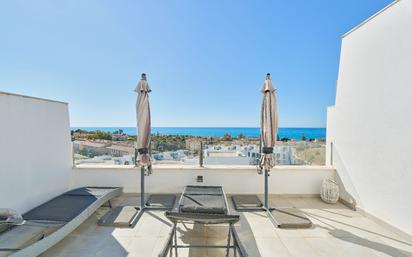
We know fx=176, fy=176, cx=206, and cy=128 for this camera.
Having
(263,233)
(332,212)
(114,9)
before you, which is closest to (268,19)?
(114,9)

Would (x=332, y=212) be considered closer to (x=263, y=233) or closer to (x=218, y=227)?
(x=263, y=233)

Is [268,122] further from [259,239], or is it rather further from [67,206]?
[67,206]

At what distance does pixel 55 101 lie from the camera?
3.81 metres

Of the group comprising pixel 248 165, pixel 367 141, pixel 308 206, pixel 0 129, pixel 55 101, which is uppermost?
pixel 55 101

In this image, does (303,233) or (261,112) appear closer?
(303,233)

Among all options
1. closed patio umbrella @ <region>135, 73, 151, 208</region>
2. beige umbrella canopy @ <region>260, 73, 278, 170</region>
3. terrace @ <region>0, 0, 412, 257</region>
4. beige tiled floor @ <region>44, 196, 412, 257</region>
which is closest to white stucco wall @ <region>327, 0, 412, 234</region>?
terrace @ <region>0, 0, 412, 257</region>

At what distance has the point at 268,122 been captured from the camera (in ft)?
11.2

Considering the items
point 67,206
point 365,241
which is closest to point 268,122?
point 365,241

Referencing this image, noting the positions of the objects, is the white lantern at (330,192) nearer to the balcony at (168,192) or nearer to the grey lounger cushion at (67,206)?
the balcony at (168,192)

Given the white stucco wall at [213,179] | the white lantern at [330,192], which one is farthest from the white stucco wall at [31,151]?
the white lantern at [330,192]

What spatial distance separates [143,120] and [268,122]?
2.42 metres

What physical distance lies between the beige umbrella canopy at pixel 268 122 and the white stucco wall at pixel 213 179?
894mm

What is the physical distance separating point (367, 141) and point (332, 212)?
152 cm

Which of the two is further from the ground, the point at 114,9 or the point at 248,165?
the point at 114,9
